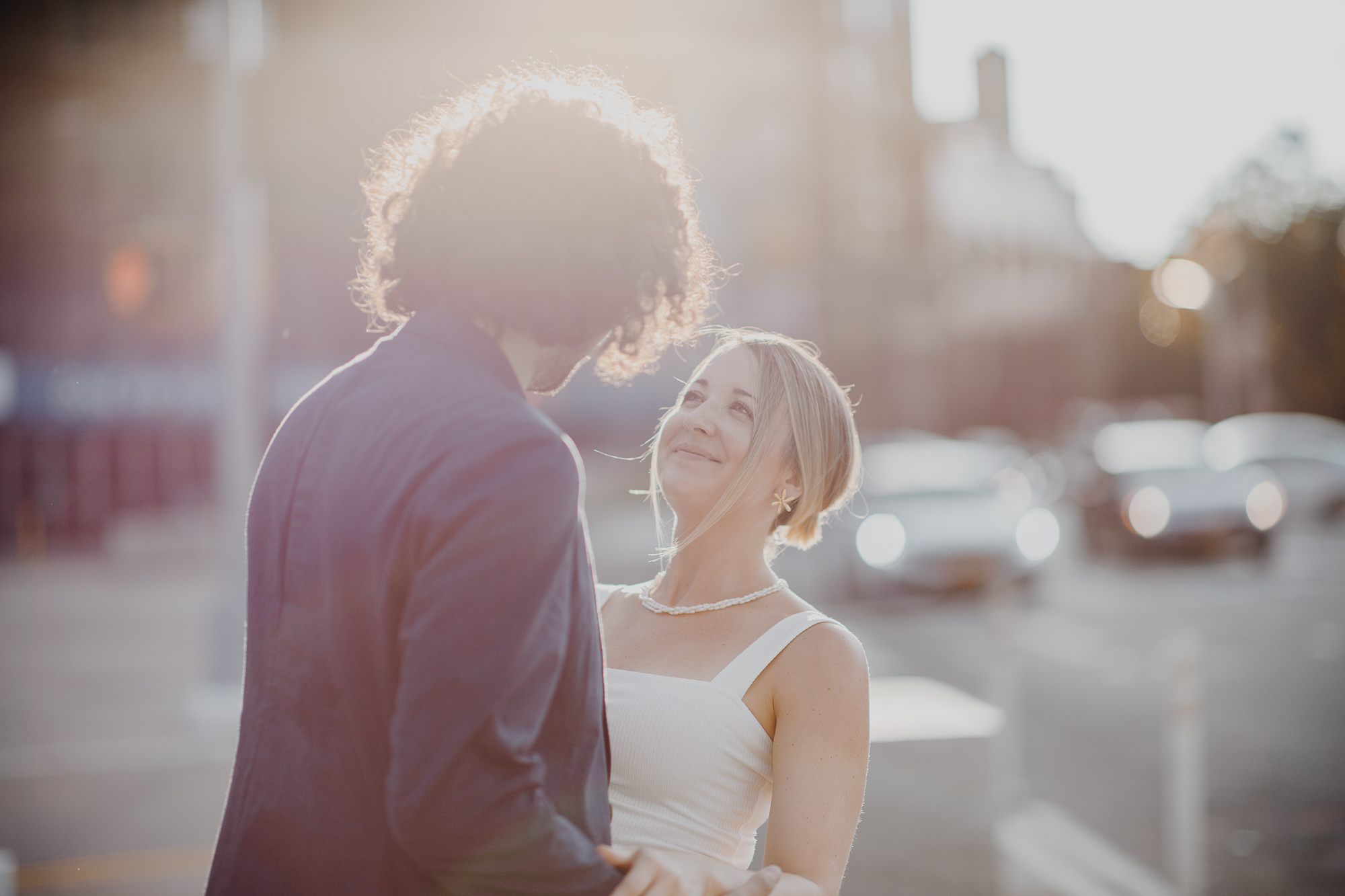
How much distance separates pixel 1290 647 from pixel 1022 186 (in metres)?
43.9

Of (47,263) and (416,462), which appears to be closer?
(416,462)

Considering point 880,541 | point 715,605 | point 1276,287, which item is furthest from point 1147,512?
point 1276,287

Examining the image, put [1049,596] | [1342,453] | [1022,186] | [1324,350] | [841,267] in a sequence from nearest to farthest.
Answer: [1049,596]
[1342,453]
[841,267]
[1324,350]
[1022,186]

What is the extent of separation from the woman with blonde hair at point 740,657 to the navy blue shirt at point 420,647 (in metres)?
0.22

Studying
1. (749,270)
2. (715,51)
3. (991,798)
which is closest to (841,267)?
(749,270)

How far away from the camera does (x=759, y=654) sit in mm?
1974

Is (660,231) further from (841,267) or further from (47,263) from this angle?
(841,267)

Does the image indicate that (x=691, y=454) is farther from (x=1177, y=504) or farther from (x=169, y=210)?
(x=169, y=210)

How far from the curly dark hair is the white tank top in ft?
2.35

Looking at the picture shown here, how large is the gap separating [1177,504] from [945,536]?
4.94 meters

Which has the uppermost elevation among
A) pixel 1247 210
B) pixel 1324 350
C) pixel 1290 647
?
pixel 1247 210

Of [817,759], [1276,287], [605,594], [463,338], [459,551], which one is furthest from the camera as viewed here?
[1276,287]

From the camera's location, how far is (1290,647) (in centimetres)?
1029

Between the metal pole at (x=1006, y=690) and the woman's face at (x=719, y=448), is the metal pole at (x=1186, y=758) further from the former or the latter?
the woman's face at (x=719, y=448)
